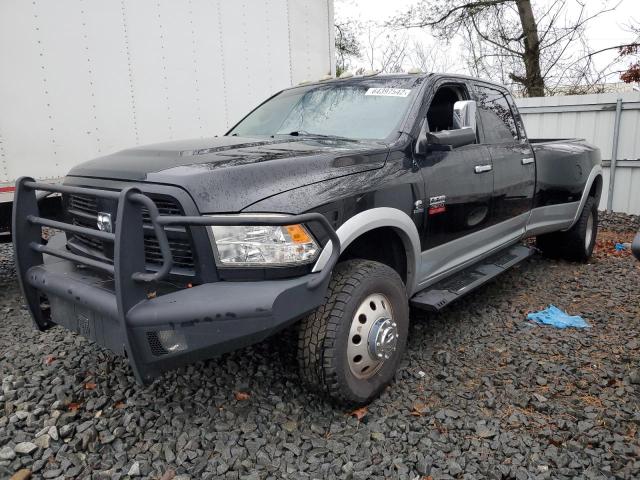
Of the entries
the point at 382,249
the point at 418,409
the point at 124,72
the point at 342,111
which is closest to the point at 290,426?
the point at 418,409

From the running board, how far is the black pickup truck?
2cm

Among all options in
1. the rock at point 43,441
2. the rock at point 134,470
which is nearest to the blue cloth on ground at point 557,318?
the rock at point 134,470

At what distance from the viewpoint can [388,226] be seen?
116 inches

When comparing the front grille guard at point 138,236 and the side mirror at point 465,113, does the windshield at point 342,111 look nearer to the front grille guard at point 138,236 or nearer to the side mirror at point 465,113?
the side mirror at point 465,113

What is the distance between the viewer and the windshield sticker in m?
3.54

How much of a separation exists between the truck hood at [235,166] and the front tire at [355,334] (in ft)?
1.88

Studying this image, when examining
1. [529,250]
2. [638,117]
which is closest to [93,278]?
[529,250]

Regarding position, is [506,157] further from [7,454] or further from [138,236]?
[7,454]

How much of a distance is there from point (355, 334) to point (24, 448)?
1.73 m

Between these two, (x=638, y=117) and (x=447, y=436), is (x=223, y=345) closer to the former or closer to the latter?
(x=447, y=436)

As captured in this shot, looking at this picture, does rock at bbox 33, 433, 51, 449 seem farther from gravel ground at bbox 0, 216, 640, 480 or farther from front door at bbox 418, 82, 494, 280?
front door at bbox 418, 82, 494, 280

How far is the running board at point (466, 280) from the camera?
10.9 feet

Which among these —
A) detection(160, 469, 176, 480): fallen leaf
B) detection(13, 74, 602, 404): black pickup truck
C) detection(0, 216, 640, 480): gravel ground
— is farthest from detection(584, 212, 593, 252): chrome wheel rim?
detection(160, 469, 176, 480): fallen leaf

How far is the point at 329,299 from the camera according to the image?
2.62 meters
